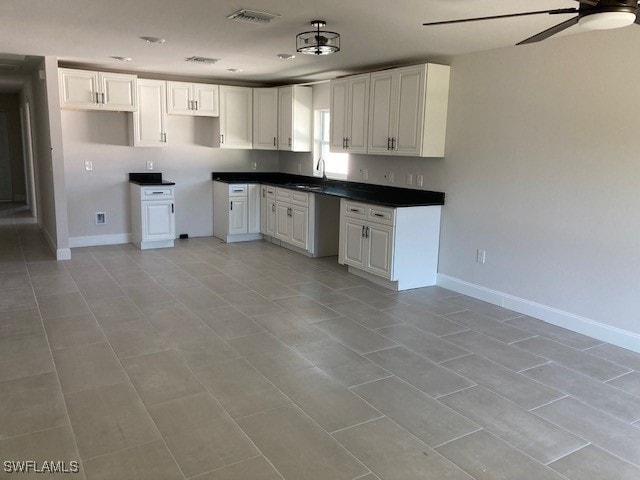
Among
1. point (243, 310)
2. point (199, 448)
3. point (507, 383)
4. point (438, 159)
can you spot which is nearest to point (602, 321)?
point (507, 383)

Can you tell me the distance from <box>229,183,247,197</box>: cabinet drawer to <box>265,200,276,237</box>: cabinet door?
41 centimetres

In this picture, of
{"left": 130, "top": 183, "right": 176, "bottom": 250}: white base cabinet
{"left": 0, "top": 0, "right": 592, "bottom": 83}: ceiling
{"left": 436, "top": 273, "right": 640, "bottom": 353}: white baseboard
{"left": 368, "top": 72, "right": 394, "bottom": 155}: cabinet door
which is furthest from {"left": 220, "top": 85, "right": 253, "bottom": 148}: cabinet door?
{"left": 436, "top": 273, "right": 640, "bottom": 353}: white baseboard

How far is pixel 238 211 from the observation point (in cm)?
730

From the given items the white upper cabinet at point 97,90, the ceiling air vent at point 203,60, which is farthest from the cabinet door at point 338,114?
the white upper cabinet at point 97,90

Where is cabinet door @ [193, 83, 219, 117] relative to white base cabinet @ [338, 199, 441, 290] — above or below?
above

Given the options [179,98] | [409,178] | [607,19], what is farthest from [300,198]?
[607,19]

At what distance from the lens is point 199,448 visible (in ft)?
7.79

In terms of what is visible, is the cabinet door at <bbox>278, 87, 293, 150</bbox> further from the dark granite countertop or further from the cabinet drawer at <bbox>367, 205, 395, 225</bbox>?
the cabinet drawer at <bbox>367, 205, 395, 225</bbox>

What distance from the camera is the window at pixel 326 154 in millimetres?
6902

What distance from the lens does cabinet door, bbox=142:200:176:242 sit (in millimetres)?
6699

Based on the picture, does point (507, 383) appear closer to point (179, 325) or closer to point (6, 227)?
point (179, 325)

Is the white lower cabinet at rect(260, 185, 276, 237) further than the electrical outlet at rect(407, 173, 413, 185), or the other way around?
the white lower cabinet at rect(260, 185, 276, 237)

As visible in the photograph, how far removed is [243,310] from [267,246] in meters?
2.86

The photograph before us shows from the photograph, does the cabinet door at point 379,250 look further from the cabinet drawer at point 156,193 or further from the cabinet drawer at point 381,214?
the cabinet drawer at point 156,193
